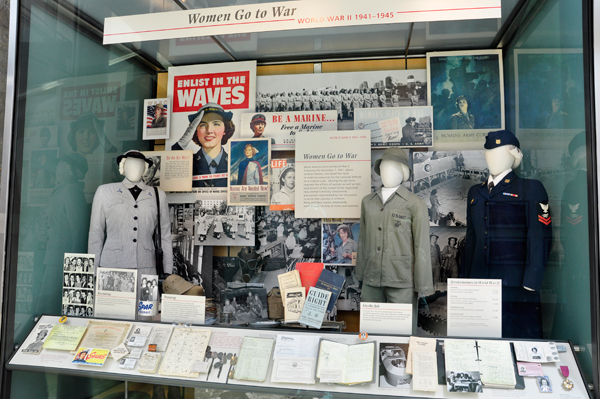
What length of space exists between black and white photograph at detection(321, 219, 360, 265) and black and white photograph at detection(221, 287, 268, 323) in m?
0.57

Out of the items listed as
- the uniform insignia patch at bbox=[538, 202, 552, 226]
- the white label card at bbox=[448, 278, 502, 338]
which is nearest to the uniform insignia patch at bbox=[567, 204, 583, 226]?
the uniform insignia patch at bbox=[538, 202, 552, 226]

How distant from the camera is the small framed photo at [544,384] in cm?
160

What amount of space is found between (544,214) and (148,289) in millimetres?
2100

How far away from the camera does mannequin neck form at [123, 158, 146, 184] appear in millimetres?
2764

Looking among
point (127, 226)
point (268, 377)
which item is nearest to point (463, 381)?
point (268, 377)

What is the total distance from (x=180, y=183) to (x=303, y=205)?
93 cm

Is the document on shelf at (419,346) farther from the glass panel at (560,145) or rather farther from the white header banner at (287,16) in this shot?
the white header banner at (287,16)

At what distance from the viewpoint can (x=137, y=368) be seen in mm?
1910

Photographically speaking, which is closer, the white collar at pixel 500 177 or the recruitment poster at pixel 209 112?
the white collar at pixel 500 177

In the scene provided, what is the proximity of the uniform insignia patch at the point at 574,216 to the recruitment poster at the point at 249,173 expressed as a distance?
1.73 metres

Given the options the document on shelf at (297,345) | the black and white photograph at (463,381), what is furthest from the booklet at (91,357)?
the black and white photograph at (463,381)

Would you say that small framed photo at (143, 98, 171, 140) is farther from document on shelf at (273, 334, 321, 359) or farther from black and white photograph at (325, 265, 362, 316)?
document on shelf at (273, 334, 321, 359)

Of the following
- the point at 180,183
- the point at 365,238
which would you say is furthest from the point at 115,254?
the point at 365,238

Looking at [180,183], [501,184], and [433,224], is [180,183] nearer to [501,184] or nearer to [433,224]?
[433,224]
